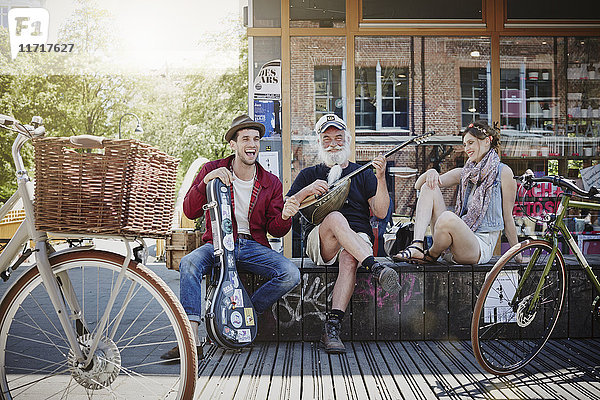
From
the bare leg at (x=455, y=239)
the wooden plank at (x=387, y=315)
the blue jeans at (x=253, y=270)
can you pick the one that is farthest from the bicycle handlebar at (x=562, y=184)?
the blue jeans at (x=253, y=270)

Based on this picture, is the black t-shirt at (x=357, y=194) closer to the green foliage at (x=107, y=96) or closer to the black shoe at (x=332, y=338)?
the black shoe at (x=332, y=338)

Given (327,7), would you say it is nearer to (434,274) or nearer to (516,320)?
(434,274)

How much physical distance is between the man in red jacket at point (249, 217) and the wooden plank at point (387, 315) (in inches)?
27.7

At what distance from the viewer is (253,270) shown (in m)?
4.11

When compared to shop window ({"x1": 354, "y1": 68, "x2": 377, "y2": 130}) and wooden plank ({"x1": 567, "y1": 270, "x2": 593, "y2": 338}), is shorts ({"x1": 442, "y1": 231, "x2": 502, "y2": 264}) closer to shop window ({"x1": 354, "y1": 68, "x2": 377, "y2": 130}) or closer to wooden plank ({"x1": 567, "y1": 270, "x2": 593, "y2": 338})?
wooden plank ({"x1": 567, "y1": 270, "x2": 593, "y2": 338})

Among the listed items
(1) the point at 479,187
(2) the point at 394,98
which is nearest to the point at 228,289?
(1) the point at 479,187

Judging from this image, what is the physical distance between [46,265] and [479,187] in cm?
313

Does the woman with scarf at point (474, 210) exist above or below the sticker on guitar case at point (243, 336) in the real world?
above

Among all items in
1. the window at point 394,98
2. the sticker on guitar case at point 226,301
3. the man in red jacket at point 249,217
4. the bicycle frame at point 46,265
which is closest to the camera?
the bicycle frame at point 46,265

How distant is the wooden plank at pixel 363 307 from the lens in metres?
4.32

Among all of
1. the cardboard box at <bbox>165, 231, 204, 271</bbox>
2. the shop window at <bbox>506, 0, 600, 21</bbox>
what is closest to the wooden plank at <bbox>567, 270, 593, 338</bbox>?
the shop window at <bbox>506, 0, 600, 21</bbox>

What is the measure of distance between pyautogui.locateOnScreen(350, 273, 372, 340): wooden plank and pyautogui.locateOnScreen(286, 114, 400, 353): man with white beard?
155 mm

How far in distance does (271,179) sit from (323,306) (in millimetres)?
1010

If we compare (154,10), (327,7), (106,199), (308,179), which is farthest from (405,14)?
(106,199)
